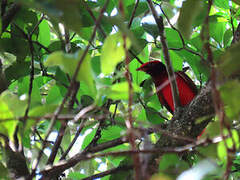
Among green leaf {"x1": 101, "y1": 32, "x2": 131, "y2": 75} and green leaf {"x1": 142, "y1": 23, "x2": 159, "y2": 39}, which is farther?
green leaf {"x1": 142, "y1": 23, "x2": 159, "y2": 39}

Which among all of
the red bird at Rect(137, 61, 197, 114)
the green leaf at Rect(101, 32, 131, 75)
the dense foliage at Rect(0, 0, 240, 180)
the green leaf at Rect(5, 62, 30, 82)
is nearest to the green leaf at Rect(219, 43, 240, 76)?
the dense foliage at Rect(0, 0, 240, 180)

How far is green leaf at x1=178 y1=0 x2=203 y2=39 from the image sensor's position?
3.48 feet

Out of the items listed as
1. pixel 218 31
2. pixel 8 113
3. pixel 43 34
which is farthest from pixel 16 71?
pixel 218 31

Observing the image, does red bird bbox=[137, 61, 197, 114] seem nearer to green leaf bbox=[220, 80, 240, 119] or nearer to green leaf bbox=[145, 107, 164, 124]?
green leaf bbox=[145, 107, 164, 124]

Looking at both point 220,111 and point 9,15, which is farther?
point 9,15

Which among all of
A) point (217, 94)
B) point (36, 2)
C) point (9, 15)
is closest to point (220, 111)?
point (217, 94)

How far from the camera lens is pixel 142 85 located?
238cm

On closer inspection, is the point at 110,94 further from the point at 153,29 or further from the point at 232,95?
the point at 153,29

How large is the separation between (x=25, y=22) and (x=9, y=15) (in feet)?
0.66

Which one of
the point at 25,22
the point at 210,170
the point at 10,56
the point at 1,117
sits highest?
the point at 25,22

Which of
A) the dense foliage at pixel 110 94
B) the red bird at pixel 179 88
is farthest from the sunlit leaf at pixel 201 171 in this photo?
the red bird at pixel 179 88

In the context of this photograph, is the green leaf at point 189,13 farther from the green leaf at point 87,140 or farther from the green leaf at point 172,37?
the green leaf at point 87,140

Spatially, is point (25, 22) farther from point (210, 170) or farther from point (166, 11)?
point (210, 170)

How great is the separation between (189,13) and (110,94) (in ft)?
1.25
